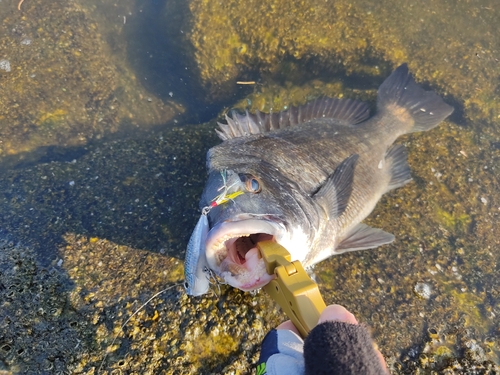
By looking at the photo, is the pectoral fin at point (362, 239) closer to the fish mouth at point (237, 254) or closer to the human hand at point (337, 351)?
the fish mouth at point (237, 254)

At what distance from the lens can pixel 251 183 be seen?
7.20 feet

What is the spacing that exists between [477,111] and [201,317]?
5.13 m

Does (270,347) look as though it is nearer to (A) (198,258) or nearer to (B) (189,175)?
(A) (198,258)

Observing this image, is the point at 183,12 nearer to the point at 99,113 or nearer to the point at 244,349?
the point at 99,113

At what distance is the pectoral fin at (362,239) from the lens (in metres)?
2.88

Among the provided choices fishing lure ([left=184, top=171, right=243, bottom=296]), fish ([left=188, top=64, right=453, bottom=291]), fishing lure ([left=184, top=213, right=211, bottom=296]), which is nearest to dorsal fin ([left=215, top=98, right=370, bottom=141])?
fish ([left=188, top=64, right=453, bottom=291])

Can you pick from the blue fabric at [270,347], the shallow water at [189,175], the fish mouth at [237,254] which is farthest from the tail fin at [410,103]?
the blue fabric at [270,347]

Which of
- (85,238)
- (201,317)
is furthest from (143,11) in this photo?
(201,317)

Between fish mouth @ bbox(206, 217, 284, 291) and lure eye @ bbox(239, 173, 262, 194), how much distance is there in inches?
9.8

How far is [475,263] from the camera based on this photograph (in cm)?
347

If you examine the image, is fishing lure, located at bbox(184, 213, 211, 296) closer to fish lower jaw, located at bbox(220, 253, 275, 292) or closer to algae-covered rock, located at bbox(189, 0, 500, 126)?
fish lower jaw, located at bbox(220, 253, 275, 292)

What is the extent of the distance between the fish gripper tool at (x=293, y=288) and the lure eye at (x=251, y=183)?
39cm

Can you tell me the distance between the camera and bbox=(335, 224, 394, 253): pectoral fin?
2884 millimetres

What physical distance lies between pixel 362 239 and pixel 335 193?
1.75ft
